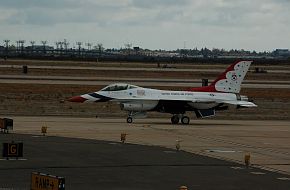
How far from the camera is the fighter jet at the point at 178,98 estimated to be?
2024 inches

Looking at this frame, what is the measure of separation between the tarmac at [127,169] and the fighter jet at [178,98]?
15.5 meters

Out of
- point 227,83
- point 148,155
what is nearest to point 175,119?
point 227,83

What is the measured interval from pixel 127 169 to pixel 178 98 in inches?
988

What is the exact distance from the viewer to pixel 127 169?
27.3 metres

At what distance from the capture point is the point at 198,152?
3438 cm

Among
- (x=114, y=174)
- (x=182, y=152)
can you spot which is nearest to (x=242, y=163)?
(x=182, y=152)

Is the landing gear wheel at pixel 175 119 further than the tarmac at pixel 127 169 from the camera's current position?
Yes

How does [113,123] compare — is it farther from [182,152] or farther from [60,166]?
[60,166]

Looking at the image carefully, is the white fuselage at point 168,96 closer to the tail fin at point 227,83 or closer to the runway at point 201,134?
the tail fin at point 227,83

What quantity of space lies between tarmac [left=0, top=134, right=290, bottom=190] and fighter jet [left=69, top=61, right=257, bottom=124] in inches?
610

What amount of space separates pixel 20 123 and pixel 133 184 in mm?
24930

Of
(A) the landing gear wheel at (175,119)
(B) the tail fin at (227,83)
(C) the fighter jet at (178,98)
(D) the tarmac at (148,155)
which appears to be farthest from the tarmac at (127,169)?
(B) the tail fin at (227,83)

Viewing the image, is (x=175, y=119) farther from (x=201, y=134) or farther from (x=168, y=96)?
(x=201, y=134)

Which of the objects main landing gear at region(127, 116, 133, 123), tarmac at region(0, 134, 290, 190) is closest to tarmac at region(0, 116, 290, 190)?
tarmac at region(0, 134, 290, 190)
